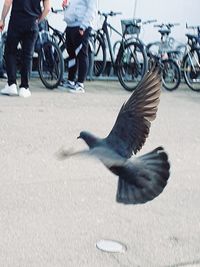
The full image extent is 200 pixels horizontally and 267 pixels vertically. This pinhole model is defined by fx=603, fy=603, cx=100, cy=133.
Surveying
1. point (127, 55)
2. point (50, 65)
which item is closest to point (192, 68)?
point (127, 55)

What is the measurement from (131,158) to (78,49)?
296 inches

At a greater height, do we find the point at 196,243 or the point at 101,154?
the point at 101,154

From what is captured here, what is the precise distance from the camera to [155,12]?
1355 cm

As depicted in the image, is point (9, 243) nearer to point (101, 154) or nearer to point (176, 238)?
point (176, 238)

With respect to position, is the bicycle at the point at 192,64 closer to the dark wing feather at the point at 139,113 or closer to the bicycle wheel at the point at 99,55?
the bicycle wheel at the point at 99,55

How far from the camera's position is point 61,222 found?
4.70 m

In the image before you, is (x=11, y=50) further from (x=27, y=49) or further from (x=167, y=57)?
(x=167, y=57)

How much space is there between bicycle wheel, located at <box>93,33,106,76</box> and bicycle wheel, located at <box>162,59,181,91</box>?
1.19 m

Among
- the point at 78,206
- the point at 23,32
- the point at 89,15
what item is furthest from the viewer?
the point at 89,15

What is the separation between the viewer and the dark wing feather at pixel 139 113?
3.13 metres

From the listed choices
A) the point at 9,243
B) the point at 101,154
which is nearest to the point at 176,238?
the point at 9,243

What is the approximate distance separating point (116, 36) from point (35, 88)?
293 cm

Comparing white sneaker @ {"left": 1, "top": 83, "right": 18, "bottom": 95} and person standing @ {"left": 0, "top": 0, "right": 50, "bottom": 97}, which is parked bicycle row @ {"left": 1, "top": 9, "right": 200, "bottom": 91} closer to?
person standing @ {"left": 0, "top": 0, "right": 50, "bottom": 97}

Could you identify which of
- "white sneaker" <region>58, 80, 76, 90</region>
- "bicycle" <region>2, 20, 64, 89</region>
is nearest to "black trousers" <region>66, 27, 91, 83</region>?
"white sneaker" <region>58, 80, 76, 90</region>
